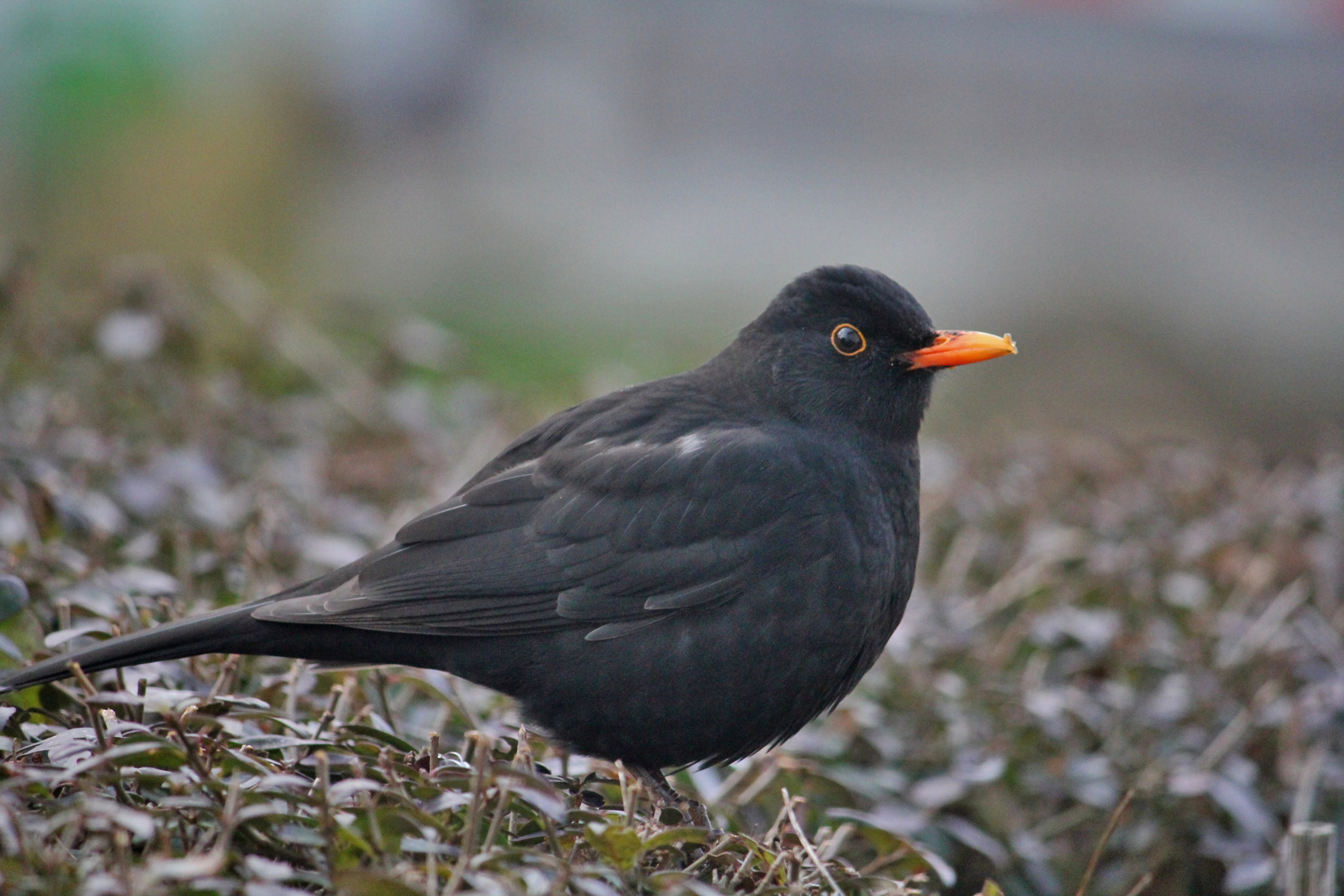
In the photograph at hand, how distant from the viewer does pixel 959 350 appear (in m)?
3.21

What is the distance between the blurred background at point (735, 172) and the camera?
31.4ft

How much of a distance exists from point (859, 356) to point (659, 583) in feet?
2.51

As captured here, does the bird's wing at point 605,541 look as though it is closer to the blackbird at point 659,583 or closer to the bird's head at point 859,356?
the blackbird at point 659,583

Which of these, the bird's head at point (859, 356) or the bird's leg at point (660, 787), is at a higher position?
the bird's head at point (859, 356)

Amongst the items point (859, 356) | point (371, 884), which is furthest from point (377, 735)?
point (859, 356)

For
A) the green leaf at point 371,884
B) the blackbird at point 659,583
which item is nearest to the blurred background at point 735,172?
the blackbird at point 659,583

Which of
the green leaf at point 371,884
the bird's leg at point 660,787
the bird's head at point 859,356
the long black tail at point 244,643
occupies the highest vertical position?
the bird's head at point 859,356

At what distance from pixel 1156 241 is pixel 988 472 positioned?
6516 millimetres

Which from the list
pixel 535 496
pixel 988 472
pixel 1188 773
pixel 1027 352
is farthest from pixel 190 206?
pixel 1188 773

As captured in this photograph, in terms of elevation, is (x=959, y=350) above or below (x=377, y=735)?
above

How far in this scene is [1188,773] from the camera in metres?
3.15

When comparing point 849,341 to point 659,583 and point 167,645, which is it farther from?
point 167,645

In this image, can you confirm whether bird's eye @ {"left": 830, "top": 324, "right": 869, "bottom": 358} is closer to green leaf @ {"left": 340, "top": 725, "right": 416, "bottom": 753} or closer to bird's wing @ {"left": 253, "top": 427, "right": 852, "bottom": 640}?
bird's wing @ {"left": 253, "top": 427, "right": 852, "bottom": 640}

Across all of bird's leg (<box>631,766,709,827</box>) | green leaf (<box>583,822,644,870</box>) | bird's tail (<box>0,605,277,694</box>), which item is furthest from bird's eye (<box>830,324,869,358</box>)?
green leaf (<box>583,822,644,870</box>)
